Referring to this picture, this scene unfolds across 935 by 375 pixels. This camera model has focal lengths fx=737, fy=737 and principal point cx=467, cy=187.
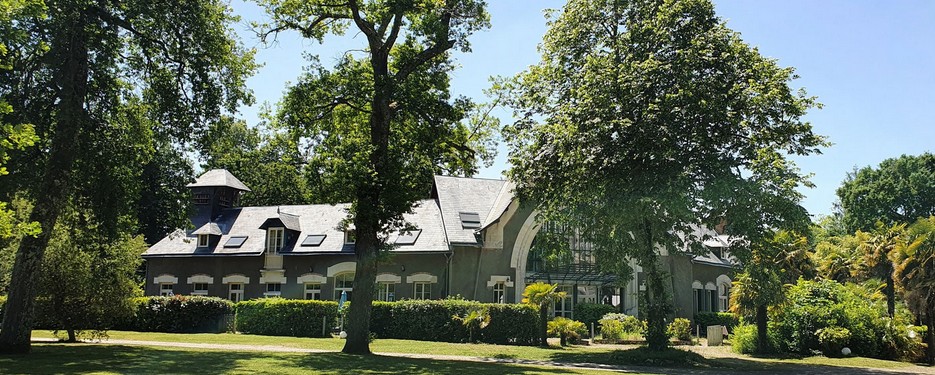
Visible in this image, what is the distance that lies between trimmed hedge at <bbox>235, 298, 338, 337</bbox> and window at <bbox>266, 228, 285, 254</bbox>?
23.5 ft

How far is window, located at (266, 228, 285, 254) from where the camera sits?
113ft

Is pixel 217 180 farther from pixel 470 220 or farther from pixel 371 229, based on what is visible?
pixel 371 229

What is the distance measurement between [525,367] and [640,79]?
7900mm

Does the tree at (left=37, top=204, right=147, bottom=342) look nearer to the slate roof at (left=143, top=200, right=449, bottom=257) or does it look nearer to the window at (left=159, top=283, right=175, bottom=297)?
the slate roof at (left=143, top=200, right=449, bottom=257)

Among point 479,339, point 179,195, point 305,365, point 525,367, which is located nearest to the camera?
point 305,365

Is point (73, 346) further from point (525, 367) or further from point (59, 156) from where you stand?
point (525, 367)

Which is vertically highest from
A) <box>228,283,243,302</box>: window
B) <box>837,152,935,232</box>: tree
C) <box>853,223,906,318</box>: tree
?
<box>837,152,935,232</box>: tree

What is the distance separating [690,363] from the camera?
1897cm

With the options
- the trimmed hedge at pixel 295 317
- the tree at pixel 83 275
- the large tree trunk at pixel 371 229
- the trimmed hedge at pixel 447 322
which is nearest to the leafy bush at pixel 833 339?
the trimmed hedge at pixel 447 322

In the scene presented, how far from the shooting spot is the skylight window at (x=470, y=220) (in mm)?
31719

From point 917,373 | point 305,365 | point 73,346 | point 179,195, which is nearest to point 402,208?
point 305,365

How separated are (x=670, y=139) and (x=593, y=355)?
658cm

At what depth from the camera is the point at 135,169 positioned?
20.5 meters

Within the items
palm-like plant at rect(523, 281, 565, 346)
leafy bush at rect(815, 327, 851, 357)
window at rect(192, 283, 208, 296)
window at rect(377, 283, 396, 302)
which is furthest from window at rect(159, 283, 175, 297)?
leafy bush at rect(815, 327, 851, 357)
